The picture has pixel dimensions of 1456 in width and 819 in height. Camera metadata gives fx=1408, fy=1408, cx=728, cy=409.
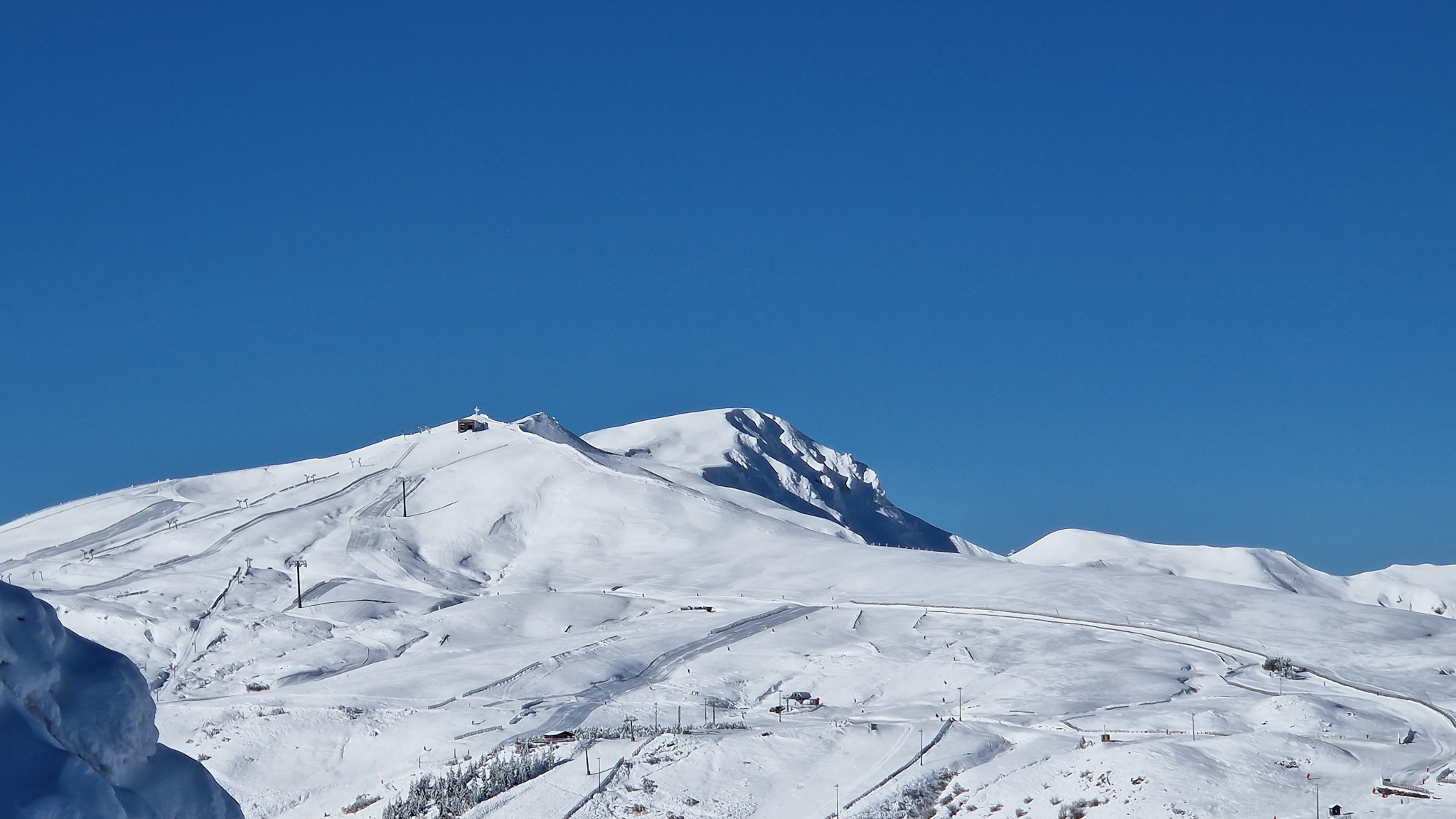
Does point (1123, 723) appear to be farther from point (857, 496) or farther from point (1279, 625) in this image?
point (857, 496)

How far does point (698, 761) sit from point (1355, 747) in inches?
861

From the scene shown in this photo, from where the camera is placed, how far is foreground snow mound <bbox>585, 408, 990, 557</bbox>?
155750 mm

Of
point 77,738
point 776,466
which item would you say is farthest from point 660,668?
point 776,466

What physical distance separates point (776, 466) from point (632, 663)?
323 ft

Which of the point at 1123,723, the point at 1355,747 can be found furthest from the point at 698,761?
the point at 1355,747

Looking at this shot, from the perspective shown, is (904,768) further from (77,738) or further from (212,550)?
(212,550)

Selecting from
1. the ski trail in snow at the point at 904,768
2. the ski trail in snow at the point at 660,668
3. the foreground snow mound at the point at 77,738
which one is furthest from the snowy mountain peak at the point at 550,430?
the foreground snow mound at the point at 77,738

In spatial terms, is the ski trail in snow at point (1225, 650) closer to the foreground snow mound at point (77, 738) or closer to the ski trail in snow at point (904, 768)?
the ski trail in snow at point (904, 768)

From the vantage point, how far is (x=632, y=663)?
6825 centimetres

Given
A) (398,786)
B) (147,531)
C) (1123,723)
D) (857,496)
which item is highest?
(857,496)

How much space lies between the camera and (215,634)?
253 feet

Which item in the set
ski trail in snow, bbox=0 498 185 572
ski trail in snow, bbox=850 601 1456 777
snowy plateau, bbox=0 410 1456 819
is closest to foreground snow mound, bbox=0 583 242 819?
snowy plateau, bbox=0 410 1456 819

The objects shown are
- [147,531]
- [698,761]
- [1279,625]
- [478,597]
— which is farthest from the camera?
[147,531]

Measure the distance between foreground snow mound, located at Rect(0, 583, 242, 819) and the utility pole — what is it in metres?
74.9
